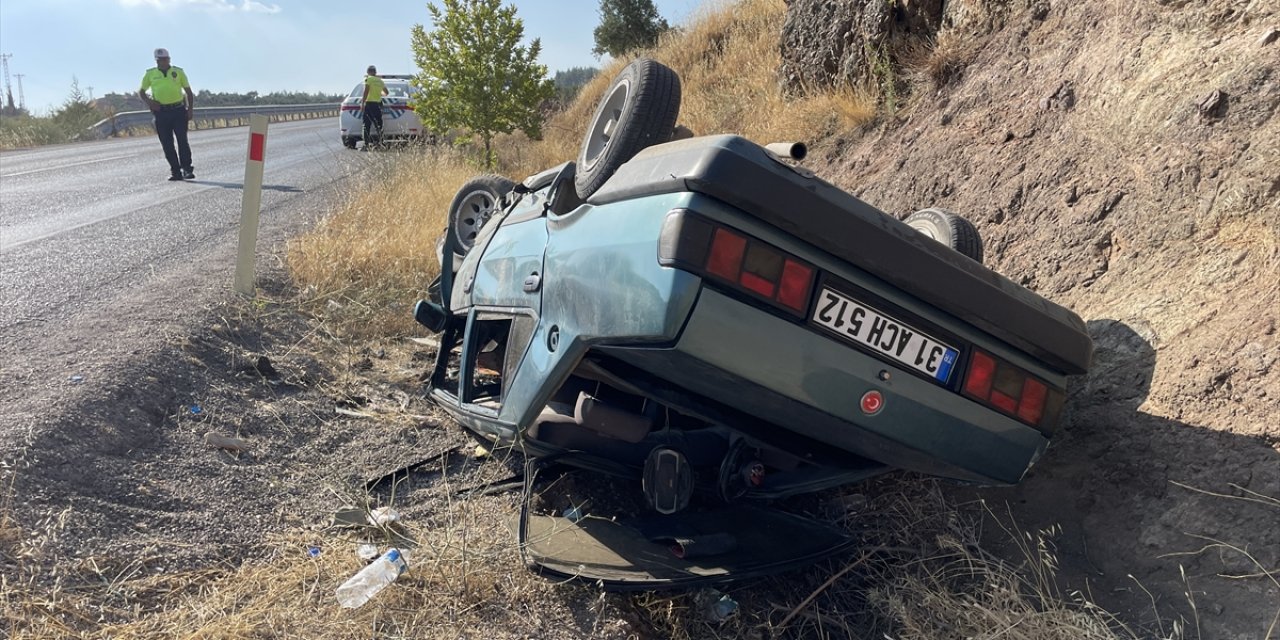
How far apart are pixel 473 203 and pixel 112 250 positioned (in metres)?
4.56

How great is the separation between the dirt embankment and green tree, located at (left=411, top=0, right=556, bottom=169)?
1031 cm

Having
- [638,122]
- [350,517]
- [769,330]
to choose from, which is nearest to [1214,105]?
[638,122]

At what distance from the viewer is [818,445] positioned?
3.13 meters

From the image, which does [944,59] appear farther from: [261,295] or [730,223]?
[261,295]

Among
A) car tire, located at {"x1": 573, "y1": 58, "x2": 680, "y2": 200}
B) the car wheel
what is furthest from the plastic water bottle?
the car wheel

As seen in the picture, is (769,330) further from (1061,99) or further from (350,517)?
(1061,99)

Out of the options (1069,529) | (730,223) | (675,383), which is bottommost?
(1069,529)

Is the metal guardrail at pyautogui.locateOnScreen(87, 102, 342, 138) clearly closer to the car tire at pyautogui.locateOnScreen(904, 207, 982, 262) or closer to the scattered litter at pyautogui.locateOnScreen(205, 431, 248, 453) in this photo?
the scattered litter at pyautogui.locateOnScreen(205, 431, 248, 453)

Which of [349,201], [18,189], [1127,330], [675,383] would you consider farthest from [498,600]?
[18,189]

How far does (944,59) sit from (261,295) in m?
5.48

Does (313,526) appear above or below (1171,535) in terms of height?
below

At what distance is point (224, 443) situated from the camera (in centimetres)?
407

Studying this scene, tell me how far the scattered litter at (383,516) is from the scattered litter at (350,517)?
4 centimetres

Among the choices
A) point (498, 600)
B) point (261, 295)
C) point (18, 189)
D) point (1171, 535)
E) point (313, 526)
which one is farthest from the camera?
point (18, 189)
